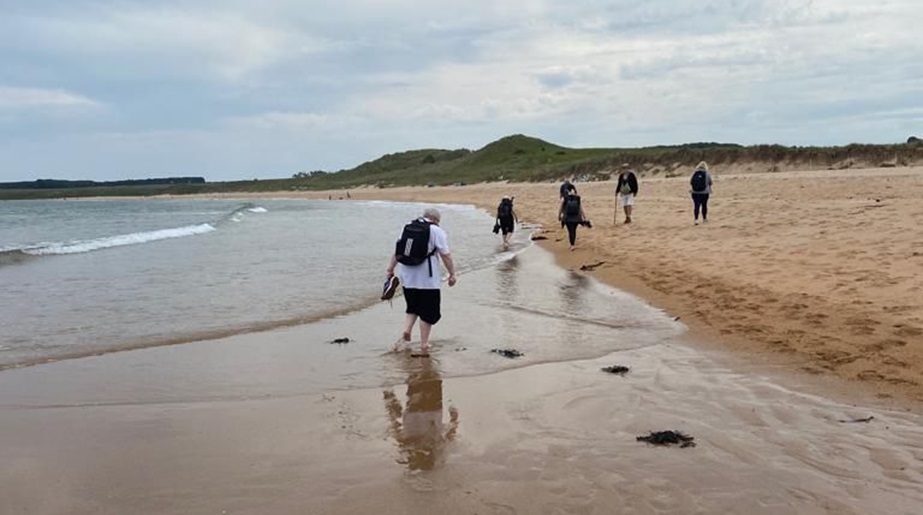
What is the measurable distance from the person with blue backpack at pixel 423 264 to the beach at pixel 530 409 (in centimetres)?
51

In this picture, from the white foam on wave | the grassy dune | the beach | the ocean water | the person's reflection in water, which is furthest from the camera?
the grassy dune

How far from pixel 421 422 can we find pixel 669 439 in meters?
1.94

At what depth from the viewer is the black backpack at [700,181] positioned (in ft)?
61.2

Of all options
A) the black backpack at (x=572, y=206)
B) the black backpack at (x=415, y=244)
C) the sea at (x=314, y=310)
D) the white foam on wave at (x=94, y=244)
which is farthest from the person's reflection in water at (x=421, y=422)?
the white foam on wave at (x=94, y=244)

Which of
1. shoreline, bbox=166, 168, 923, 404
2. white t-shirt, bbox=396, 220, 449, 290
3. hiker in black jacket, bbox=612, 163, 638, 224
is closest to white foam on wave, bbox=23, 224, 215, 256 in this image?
shoreline, bbox=166, 168, 923, 404

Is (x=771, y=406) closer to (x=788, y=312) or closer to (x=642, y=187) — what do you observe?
(x=788, y=312)

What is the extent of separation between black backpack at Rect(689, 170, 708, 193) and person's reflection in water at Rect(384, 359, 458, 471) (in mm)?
13272

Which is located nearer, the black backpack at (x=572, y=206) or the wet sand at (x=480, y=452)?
the wet sand at (x=480, y=452)

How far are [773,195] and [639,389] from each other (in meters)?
21.2

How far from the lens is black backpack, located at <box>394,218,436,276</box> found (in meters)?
8.16

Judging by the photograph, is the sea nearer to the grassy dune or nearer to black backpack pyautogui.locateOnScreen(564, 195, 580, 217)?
black backpack pyautogui.locateOnScreen(564, 195, 580, 217)

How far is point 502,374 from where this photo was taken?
7316 mm

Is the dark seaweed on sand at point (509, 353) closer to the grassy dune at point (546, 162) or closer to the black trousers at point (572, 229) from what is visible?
the black trousers at point (572, 229)

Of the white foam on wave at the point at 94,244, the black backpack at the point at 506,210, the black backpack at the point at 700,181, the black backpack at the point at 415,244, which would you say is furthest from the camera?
the white foam on wave at the point at 94,244
